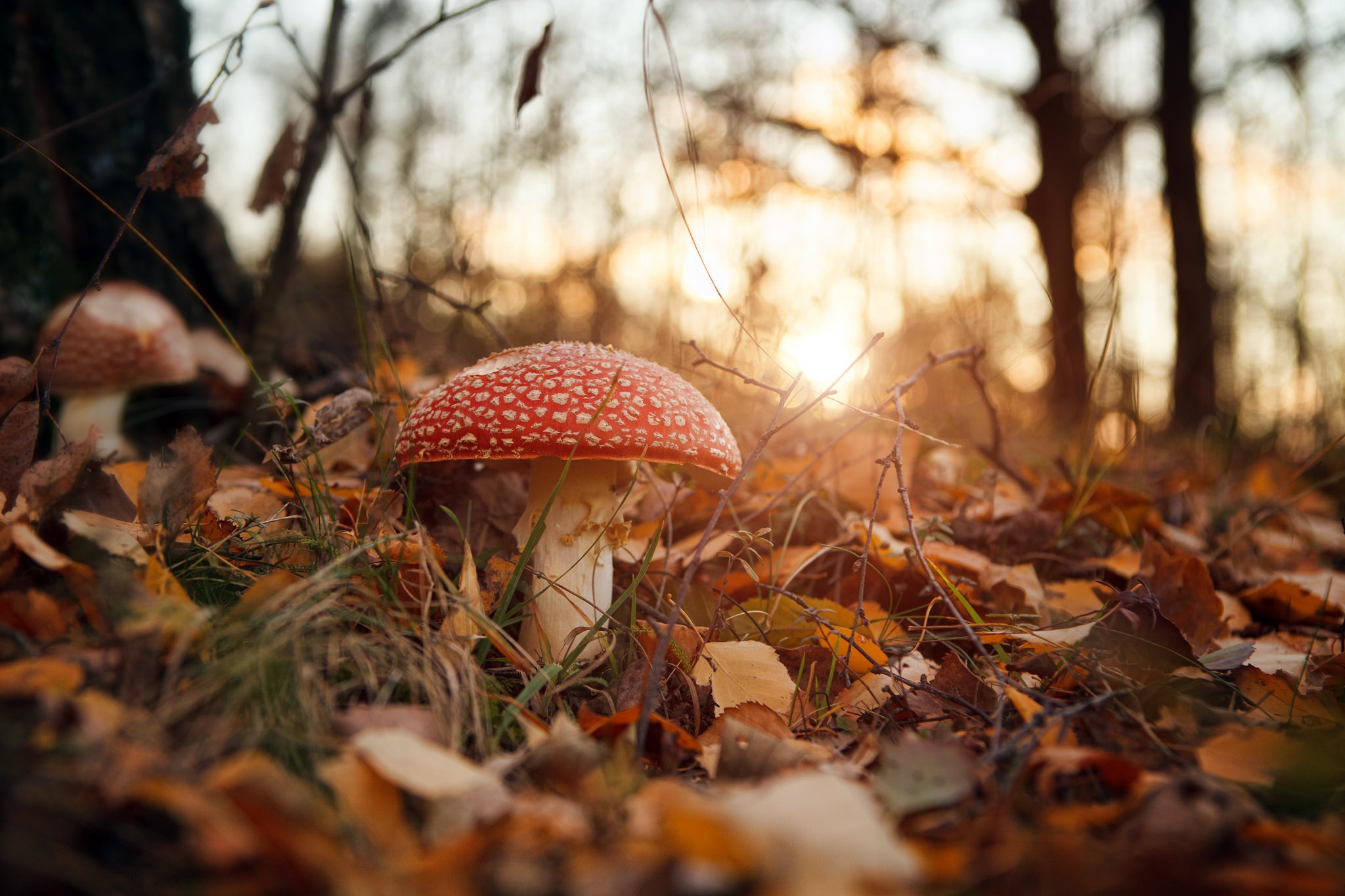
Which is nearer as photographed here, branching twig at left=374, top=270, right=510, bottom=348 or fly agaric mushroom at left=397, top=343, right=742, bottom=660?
fly agaric mushroom at left=397, top=343, right=742, bottom=660

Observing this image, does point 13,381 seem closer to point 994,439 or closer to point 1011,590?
point 1011,590

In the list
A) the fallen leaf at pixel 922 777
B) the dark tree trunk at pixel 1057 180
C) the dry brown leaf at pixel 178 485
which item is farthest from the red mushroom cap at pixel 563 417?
the dark tree trunk at pixel 1057 180

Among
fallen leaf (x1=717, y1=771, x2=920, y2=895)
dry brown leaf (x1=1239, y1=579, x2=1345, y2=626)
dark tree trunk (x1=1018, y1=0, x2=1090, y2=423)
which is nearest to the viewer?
fallen leaf (x1=717, y1=771, x2=920, y2=895)

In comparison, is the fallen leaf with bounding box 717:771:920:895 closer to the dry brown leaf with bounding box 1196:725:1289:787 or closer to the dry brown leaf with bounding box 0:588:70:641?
the dry brown leaf with bounding box 1196:725:1289:787

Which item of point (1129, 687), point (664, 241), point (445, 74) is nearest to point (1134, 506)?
point (1129, 687)

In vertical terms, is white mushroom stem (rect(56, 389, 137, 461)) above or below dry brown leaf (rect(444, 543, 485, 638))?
above

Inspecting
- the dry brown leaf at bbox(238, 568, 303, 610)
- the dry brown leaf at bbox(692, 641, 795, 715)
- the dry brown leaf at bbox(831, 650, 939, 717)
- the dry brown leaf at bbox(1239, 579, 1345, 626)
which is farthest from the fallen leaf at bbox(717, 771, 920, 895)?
the dry brown leaf at bbox(1239, 579, 1345, 626)
